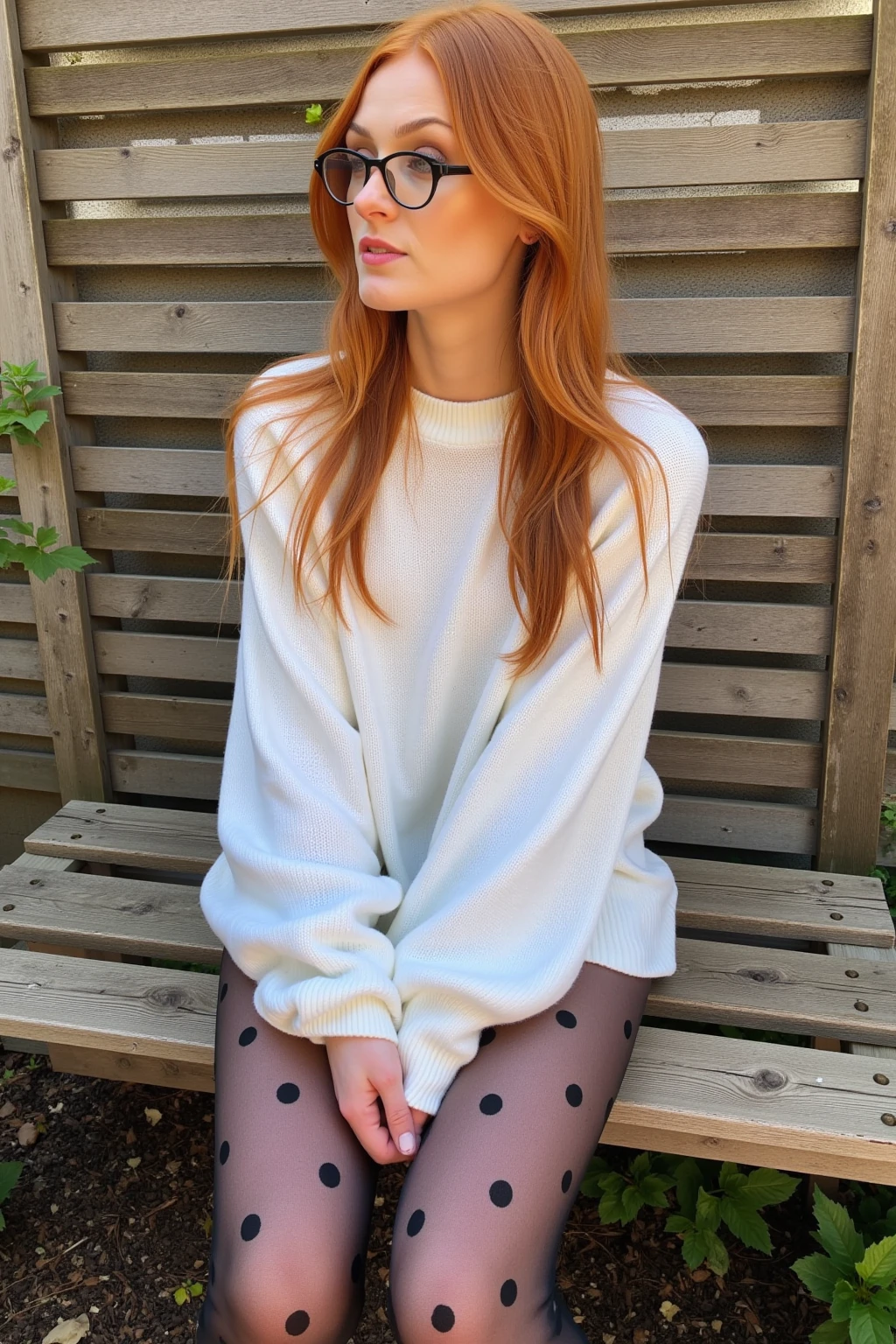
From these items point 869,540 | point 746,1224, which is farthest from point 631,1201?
point 869,540

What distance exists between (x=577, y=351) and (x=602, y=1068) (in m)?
1.03

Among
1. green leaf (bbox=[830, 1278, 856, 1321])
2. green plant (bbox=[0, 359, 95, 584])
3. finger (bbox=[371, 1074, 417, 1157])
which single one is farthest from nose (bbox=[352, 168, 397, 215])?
green leaf (bbox=[830, 1278, 856, 1321])

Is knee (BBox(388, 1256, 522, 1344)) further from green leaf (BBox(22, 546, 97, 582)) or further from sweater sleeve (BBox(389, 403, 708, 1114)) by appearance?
green leaf (BBox(22, 546, 97, 582))

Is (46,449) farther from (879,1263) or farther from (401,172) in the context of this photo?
(879,1263)

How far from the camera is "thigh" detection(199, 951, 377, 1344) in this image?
1323mm

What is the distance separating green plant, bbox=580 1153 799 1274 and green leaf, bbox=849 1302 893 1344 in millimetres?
238

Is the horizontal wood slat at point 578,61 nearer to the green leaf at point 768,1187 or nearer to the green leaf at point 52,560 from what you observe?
the green leaf at point 52,560

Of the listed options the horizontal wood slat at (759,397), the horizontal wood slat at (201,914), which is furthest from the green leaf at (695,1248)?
the horizontal wood slat at (759,397)

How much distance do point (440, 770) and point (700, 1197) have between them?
925mm

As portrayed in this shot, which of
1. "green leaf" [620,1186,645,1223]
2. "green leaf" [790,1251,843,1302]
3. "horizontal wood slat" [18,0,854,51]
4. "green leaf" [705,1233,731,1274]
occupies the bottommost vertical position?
"green leaf" [705,1233,731,1274]

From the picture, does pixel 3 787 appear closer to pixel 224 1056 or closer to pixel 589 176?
pixel 224 1056

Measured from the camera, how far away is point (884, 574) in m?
2.15

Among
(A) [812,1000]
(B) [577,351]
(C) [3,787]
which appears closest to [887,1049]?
(A) [812,1000]

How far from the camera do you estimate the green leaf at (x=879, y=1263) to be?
1665 mm
